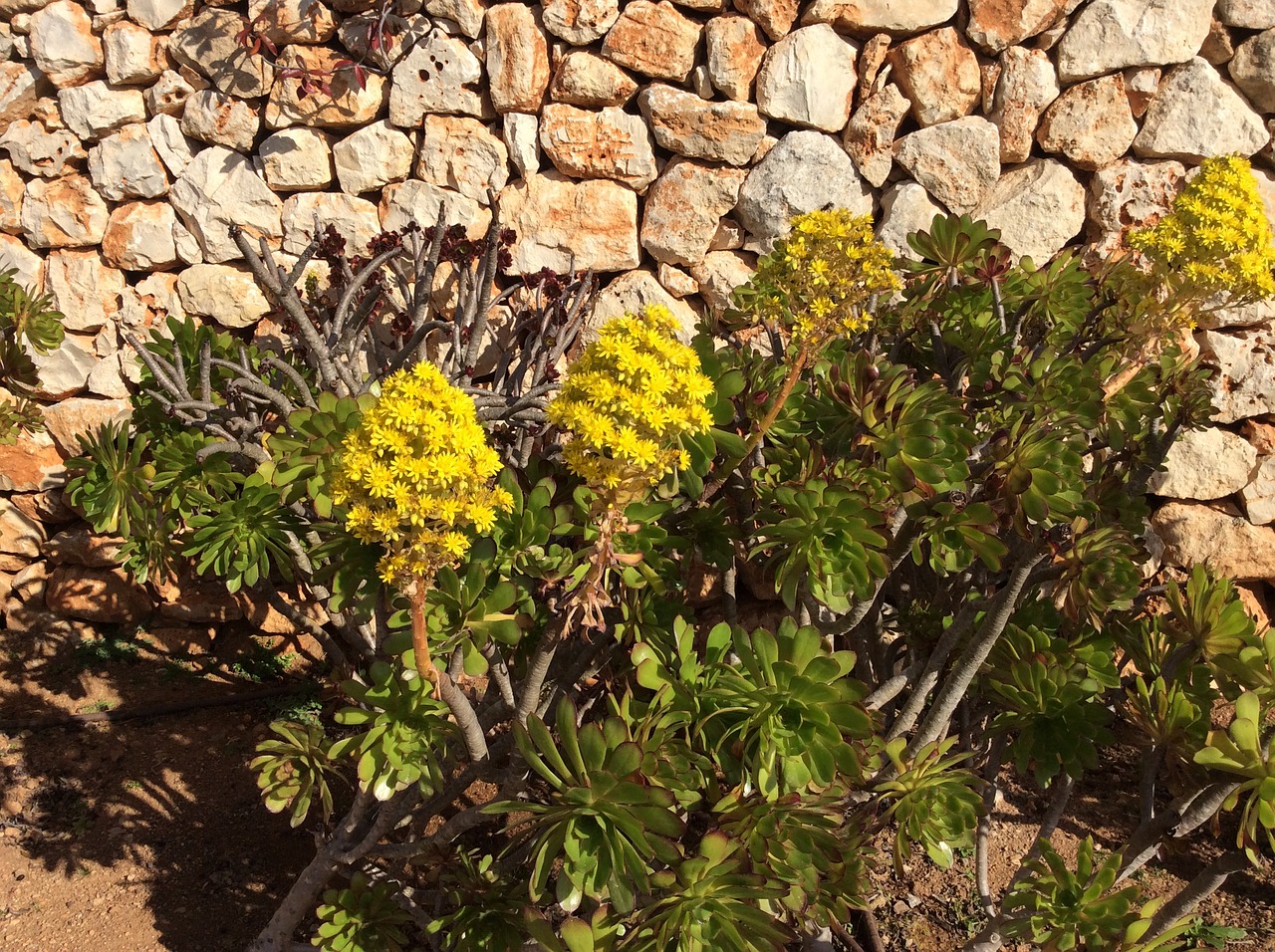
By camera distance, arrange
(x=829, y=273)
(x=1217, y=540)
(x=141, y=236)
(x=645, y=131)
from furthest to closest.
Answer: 1. (x=141, y=236)
2. (x=1217, y=540)
3. (x=645, y=131)
4. (x=829, y=273)

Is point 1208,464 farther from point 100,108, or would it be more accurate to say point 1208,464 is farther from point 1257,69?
point 100,108

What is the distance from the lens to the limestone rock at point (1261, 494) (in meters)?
3.39

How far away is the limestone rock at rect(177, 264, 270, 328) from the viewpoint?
12.0 ft

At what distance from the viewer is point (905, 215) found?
325 cm

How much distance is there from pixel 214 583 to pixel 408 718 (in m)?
2.61

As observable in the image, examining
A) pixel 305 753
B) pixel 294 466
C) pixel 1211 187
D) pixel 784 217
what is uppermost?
pixel 784 217

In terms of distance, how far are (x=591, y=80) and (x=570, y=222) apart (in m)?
0.51

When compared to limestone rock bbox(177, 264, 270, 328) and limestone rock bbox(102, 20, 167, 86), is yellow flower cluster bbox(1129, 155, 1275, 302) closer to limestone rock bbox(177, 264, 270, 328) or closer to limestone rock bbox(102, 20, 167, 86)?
limestone rock bbox(177, 264, 270, 328)

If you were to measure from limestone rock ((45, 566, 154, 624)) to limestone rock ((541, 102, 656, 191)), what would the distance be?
2740 mm

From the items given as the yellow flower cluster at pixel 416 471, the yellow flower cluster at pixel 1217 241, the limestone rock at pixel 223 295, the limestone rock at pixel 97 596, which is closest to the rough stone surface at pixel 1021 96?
the yellow flower cluster at pixel 1217 241

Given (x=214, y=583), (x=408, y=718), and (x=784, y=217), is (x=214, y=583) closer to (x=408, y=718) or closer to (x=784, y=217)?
(x=408, y=718)

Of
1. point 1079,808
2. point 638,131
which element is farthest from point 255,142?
point 1079,808

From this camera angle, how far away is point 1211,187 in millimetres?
2201

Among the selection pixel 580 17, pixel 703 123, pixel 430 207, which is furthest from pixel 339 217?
pixel 703 123
